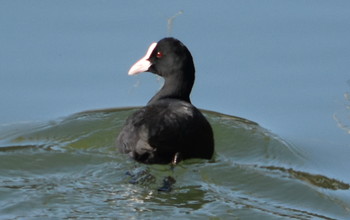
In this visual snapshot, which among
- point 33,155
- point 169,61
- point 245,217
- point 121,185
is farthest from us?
point 169,61

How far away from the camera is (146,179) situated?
731 cm

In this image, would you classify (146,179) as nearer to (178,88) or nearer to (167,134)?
(167,134)

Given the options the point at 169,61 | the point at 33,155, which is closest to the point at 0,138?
the point at 33,155

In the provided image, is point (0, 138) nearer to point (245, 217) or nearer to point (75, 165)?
point (75, 165)

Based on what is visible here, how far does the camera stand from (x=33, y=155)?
782 cm

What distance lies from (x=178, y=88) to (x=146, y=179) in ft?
4.09

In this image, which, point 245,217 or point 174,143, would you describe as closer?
point 245,217

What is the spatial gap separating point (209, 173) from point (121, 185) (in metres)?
0.74

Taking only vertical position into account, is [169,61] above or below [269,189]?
above

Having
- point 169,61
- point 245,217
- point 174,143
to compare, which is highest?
point 169,61

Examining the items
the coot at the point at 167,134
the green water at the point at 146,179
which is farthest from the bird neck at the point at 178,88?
the green water at the point at 146,179

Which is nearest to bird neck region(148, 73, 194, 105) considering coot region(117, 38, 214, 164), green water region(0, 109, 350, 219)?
coot region(117, 38, 214, 164)

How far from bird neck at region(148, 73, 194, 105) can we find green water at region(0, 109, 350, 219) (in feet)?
1.65

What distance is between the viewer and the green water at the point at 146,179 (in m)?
6.69
